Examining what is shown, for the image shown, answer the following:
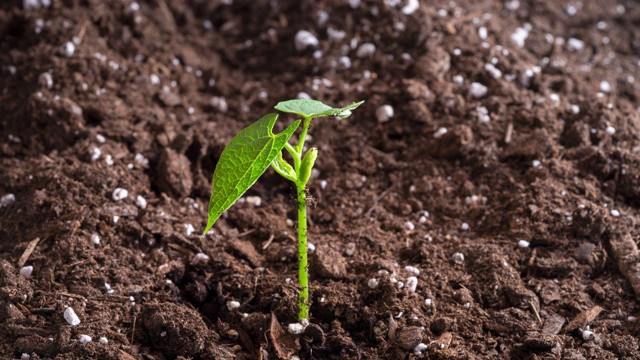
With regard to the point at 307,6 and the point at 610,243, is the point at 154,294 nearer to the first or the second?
the point at 610,243

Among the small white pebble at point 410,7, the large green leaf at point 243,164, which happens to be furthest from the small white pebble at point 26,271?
the small white pebble at point 410,7

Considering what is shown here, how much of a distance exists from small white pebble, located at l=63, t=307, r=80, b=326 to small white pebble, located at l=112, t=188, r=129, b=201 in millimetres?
421

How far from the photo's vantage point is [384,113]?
2.35 metres

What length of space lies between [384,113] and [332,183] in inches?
12.3

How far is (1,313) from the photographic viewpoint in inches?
67.6

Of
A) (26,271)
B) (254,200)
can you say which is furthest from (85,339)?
(254,200)

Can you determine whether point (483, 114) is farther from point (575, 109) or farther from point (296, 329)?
point (296, 329)

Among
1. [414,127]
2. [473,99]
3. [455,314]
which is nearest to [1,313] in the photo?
[455,314]

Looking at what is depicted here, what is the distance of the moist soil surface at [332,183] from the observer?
1.75 meters

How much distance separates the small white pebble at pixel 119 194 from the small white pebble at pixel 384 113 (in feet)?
2.84

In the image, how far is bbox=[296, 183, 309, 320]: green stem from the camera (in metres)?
1.59

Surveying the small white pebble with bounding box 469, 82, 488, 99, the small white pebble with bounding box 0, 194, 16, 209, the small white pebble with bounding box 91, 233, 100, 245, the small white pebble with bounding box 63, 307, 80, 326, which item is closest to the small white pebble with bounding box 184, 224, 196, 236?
the small white pebble with bounding box 91, 233, 100, 245

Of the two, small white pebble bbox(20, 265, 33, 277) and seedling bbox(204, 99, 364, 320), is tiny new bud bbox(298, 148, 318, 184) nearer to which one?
seedling bbox(204, 99, 364, 320)

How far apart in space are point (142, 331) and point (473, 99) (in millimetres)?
1332
